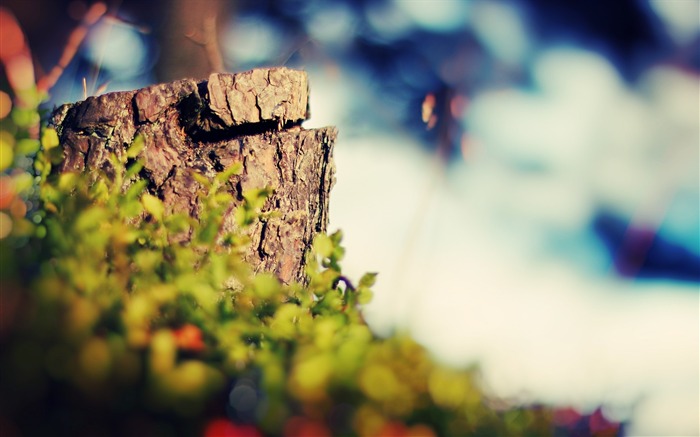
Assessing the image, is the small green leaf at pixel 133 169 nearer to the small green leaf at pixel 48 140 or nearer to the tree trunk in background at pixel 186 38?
the small green leaf at pixel 48 140

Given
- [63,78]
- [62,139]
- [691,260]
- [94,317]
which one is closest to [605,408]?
[94,317]

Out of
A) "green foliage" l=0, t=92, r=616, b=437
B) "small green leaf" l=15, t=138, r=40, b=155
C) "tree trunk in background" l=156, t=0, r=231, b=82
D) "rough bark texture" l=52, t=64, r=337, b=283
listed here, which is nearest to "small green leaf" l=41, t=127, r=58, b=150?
"small green leaf" l=15, t=138, r=40, b=155

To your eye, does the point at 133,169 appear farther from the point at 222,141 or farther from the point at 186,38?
the point at 186,38

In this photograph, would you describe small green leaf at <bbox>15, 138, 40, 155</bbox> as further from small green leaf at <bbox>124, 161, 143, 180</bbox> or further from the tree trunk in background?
the tree trunk in background

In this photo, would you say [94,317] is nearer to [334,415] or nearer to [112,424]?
[112,424]

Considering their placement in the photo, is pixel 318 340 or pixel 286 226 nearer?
pixel 318 340
